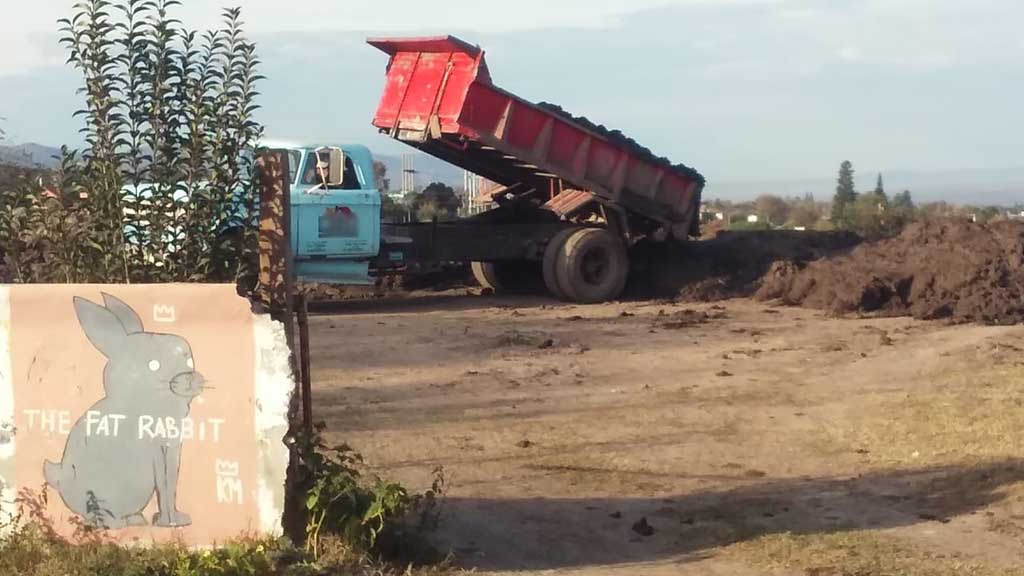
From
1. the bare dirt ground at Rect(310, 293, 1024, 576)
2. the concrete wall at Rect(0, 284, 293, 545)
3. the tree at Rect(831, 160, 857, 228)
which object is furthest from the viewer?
the tree at Rect(831, 160, 857, 228)

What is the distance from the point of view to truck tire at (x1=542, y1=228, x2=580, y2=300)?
1782 cm

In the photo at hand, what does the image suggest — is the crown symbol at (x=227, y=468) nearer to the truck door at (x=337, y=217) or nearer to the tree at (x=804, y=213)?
the truck door at (x=337, y=217)

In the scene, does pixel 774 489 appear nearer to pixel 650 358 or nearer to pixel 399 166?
pixel 650 358

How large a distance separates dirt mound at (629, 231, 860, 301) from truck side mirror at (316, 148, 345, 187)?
17.2 feet

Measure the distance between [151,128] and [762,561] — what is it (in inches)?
146

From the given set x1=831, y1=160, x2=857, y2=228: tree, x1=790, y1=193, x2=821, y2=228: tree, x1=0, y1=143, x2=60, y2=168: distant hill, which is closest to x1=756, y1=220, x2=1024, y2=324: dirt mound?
x1=0, y1=143, x2=60, y2=168: distant hill

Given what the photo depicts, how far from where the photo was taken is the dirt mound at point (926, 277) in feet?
51.7

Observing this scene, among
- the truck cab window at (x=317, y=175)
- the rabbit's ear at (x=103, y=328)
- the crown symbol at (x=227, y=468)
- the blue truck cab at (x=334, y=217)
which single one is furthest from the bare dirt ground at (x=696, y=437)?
the rabbit's ear at (x=103, y=328)

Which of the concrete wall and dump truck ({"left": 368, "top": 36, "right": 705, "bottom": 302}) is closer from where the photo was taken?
the concrete wall

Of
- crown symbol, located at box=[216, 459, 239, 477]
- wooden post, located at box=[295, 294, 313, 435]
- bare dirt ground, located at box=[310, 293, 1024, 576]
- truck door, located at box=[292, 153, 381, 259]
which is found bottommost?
bare dirt ground, located at box=[310, 293, 1024, 576]

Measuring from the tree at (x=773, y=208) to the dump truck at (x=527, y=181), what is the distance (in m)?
25.4

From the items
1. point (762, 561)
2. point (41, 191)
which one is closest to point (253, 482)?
point (41, 191)

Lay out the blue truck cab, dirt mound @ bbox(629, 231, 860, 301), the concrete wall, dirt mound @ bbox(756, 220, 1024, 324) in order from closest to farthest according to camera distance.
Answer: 1. the concrete wall
2. the blue truck cab
3. dirt mound @ bbox(756, 220, 1024, 324)
4. dirt mound @ bbox(629, 231, 860, 301)

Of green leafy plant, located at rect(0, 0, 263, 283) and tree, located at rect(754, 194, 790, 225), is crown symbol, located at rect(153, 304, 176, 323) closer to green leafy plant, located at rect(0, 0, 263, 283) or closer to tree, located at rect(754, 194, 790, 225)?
green leafy plant, located at rect(0, 0, 263, 283)
